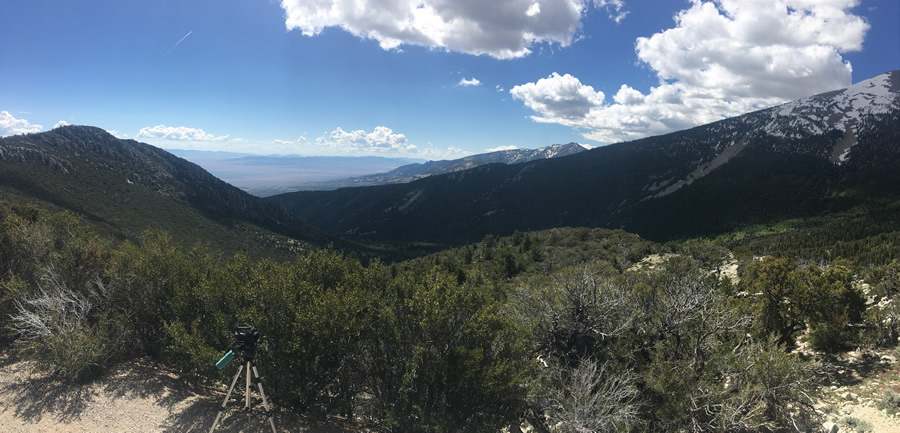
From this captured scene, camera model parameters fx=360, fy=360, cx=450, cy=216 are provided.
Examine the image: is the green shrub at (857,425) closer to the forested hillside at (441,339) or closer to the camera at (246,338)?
the forested hillside at (441,339)

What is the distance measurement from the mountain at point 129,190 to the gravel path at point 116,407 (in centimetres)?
7484

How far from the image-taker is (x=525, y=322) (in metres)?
14.7

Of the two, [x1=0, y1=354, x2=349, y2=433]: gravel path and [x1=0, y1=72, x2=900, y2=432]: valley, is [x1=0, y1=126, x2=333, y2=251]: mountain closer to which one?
[x1=0, y1=72, x2=900, y2=432]: valley

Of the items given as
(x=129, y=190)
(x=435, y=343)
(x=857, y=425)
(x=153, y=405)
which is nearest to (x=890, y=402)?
(x=857, y=425)

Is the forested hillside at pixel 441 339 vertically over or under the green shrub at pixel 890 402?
over

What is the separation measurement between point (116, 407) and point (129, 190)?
11935cm

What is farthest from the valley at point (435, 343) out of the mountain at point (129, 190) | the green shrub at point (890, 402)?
the mountain at point (129, 190)

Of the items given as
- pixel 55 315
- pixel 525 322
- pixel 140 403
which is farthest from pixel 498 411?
pixel 55 315

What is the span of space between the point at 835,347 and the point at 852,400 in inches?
214

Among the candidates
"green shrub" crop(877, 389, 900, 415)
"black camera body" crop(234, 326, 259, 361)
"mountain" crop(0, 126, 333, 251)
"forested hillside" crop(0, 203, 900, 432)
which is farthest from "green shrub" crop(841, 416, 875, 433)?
"mountain" crop(0, 126, 333, 251)

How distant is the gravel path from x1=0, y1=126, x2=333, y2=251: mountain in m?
74.8

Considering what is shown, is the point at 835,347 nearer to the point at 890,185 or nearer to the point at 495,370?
the point at 495,370

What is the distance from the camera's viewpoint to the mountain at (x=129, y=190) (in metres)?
77.2

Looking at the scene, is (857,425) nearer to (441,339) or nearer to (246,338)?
(441,339)
